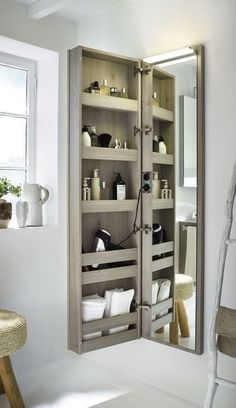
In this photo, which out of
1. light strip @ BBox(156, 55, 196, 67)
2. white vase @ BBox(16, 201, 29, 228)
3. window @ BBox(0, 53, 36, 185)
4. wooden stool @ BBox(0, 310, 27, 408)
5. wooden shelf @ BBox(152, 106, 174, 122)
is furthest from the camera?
window @ BBox(0, 53, 36, 185)

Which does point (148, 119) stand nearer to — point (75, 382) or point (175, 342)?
point (175, 342)

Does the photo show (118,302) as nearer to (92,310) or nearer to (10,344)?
(92,310)

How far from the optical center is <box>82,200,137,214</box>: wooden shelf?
8.68 feet

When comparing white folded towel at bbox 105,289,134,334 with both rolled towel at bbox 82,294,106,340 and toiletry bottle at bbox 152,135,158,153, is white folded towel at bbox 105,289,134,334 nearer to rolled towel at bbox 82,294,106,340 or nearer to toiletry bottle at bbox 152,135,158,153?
rolled towel at bbox 82,294,106,340

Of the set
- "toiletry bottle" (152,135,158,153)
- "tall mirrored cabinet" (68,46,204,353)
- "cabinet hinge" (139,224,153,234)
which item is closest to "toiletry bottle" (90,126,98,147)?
"tall mirrored cabinet" (68,46,204,353)

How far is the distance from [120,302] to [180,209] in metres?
0.68

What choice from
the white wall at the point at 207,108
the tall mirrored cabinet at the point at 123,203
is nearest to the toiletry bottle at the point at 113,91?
the tall mirrored cabinet at the point at 123,203

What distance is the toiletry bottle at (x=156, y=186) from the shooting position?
269cm

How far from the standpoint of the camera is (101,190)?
279cm

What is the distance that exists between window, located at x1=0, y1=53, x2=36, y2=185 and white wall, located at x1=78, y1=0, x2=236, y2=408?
2.13 feet

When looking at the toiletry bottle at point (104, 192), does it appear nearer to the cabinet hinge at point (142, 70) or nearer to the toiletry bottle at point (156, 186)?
the toiletry bottle at point (156, 186)

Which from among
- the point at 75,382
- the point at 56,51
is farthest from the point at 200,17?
the point at 75,382

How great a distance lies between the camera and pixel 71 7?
2.88 metres

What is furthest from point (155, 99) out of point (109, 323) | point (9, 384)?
point (9, 384)
